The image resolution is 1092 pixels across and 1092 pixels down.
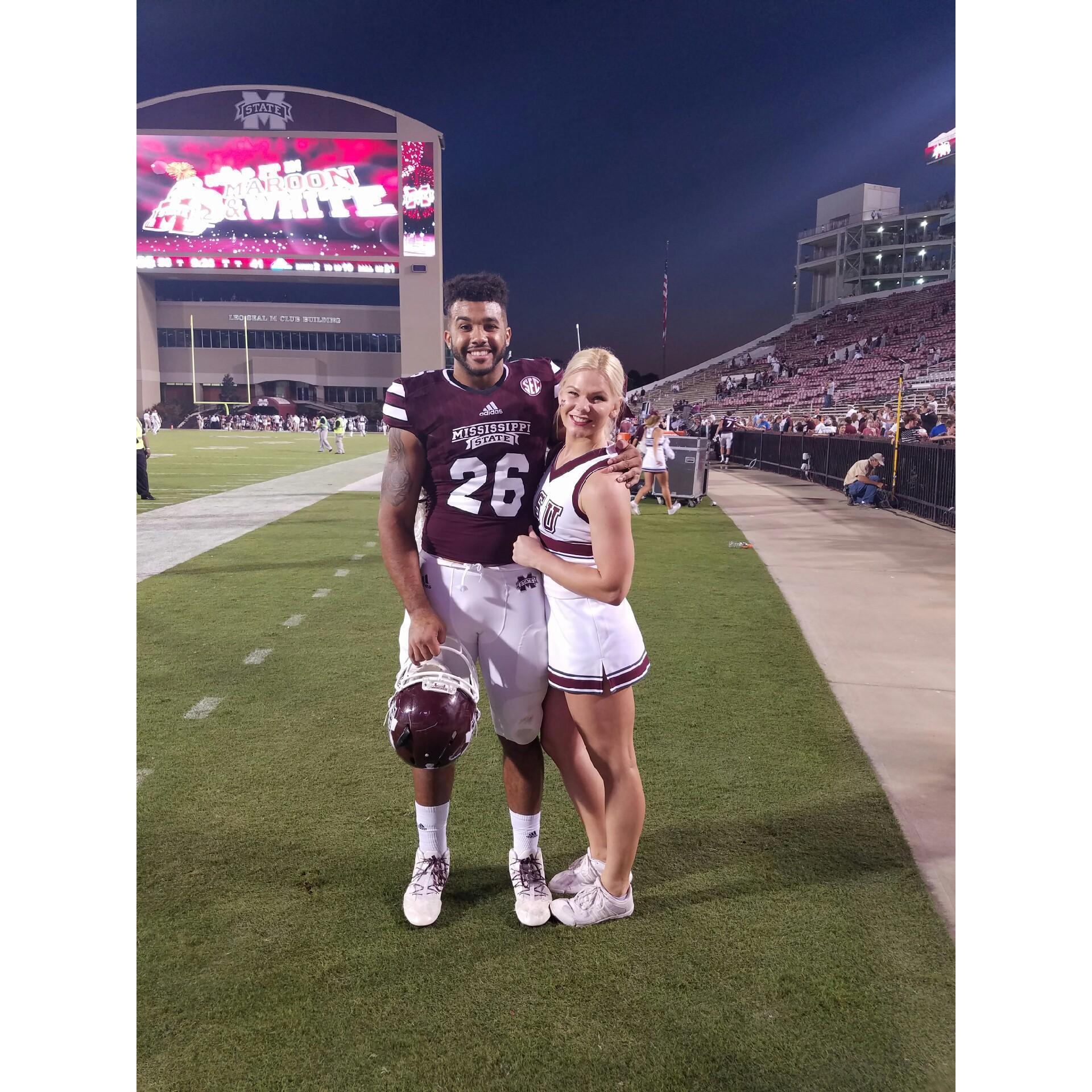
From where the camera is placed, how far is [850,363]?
42.3 metres

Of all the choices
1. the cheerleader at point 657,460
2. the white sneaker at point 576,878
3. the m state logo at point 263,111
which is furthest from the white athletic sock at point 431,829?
the m state logo at point 263,111

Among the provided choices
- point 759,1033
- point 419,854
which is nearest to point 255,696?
point 419,854

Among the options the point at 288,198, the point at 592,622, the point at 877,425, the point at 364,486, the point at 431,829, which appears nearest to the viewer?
the point at 592,622

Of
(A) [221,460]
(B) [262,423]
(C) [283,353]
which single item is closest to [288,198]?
(C) [283,353]

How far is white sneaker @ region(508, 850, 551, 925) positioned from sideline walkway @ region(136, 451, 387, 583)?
5.83 metres

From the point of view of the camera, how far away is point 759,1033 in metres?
2.13

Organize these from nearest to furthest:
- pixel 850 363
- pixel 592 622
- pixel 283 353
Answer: pixel 592 622, pixel 850 363, pixel 283 353

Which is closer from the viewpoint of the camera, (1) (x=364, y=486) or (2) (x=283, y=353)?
(1) (x=364, y=486)

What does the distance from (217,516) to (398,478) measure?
33.5ft

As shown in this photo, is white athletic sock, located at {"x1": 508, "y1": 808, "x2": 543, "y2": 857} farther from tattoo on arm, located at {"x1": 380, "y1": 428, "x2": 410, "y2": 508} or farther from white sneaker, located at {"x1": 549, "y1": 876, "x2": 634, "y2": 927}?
tattoo on arm, located at {"x1": 380, "y1": 428, "x2": 410, "y2": 508}

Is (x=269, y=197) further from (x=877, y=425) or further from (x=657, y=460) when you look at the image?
(x=657, y=460)

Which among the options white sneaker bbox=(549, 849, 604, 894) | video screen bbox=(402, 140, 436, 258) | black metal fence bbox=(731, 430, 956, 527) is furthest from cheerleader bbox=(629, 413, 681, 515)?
video screen bbox=(402, 140, 436, 258)

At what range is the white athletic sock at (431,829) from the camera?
8.93 feet
